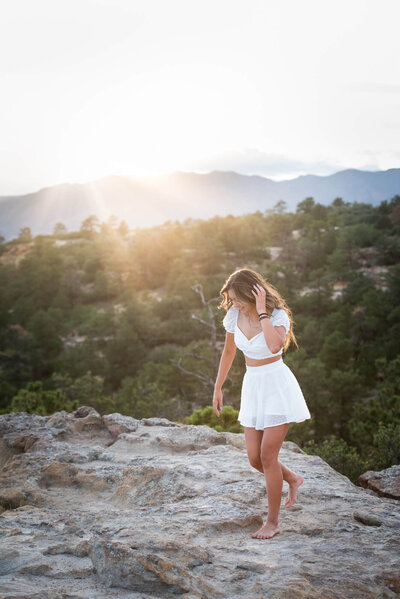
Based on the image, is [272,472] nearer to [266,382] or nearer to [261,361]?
[266,382]

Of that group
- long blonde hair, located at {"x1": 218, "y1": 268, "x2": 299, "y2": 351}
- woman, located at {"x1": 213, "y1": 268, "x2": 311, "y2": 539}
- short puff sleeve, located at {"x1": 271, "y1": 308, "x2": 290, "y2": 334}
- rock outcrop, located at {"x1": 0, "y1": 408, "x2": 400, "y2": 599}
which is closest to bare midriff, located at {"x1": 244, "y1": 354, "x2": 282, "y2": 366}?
woman, located at {"x1": 213, "y1": 268, "x2": 311, "y2": 539}

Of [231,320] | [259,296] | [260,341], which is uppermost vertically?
[259,296]

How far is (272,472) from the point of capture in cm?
303

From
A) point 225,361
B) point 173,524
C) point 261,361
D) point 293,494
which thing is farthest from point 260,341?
point 173,524

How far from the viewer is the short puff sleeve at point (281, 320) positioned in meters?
2.98

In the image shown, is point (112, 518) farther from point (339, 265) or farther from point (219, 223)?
point (219, 223)

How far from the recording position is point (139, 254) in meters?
43.4

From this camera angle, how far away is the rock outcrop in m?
2.39

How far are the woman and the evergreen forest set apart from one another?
1048 mm

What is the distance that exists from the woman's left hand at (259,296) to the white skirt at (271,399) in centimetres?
37

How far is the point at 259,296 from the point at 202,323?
59.5 ft

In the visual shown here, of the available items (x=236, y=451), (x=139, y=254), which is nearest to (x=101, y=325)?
(x=139, y=254)

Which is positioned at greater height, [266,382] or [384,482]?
[266,382]

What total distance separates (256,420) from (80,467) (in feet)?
A: 6.52
